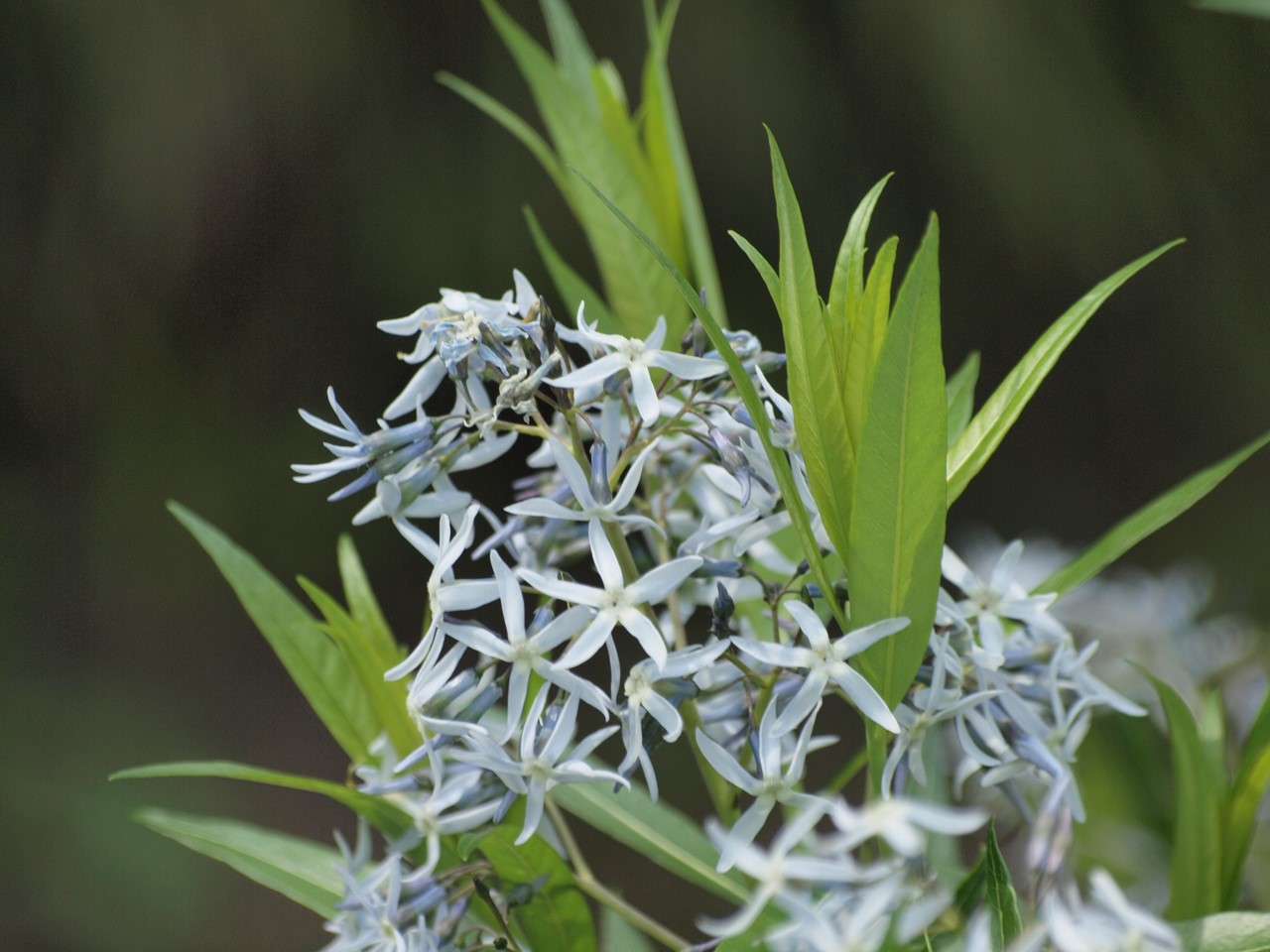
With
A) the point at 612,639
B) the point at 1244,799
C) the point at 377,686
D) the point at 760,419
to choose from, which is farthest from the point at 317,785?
the point at 1244,799

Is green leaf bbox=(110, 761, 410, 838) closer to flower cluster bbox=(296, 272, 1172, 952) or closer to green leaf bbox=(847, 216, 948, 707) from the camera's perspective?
flower cluster bbox=(296, 272, 1172, 952)

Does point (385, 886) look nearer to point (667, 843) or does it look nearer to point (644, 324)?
point (667, 843)

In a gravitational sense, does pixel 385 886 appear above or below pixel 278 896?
above

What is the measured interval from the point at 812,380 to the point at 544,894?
12.4 inches

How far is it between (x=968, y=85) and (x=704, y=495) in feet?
5.40

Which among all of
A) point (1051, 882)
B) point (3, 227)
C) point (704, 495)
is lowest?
point (1051, 882)

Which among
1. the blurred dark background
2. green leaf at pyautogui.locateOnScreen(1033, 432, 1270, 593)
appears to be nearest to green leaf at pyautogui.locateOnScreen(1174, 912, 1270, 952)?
green leaf at pyautogui.locateOnScreen(1033, 432, 1270, 593)

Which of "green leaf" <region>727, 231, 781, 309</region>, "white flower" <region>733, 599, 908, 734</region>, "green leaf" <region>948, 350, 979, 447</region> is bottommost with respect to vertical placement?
"white flower" <region>733, 599, 908, 734</region>

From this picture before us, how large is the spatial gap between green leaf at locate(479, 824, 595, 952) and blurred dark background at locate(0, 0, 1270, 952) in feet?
5.32

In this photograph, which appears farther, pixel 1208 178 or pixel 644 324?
pixel 1208 178

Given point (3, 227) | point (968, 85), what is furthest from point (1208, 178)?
point (3, 227)

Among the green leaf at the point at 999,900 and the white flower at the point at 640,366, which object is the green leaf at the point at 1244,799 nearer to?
the green leaf at the point at 999,900

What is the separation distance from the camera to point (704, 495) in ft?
2.09

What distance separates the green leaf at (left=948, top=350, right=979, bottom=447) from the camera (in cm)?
64
